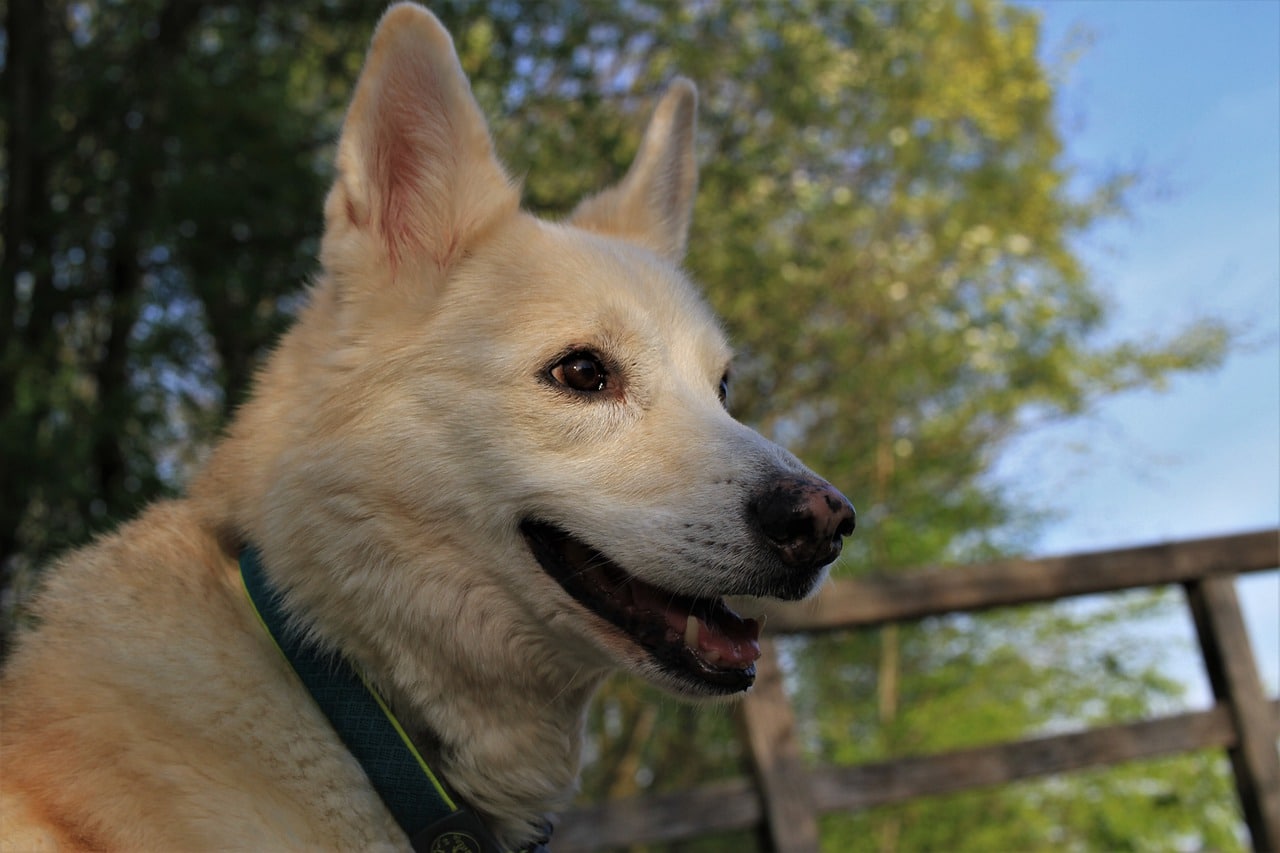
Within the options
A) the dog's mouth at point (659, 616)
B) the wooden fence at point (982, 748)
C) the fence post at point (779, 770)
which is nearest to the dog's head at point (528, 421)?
the dog's mouth at point (659, 616)

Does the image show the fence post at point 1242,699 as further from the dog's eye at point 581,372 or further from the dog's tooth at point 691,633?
the dog's eye at point 581,372

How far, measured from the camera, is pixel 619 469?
1.90 metres

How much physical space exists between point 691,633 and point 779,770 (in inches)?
90.9

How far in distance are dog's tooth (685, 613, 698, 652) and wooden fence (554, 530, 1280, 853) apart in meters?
1.92

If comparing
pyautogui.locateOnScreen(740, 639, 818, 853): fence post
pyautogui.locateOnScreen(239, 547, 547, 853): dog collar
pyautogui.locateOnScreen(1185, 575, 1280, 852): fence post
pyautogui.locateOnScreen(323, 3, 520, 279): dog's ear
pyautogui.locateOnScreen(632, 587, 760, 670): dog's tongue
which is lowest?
pyautogui.locateOnScreen(1185, 575, 1280, 852): fence post

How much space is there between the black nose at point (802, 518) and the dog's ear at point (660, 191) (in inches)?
43.5

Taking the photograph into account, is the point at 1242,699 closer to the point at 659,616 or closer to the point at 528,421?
the point at 659,616

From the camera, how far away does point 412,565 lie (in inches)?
73.8

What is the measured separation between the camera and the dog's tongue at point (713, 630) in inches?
74.0

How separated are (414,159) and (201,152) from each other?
14.7ft

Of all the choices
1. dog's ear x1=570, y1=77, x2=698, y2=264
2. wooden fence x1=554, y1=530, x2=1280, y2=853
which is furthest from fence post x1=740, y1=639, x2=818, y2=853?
dog's ear x1=570, y1=77, x2=698, y2=264

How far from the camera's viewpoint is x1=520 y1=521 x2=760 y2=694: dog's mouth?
1.86 m

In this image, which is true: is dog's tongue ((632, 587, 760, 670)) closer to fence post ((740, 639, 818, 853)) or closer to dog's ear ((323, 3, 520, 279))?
dog's ear ((323, 3, 520, 279))

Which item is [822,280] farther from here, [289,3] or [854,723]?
[289,3]
